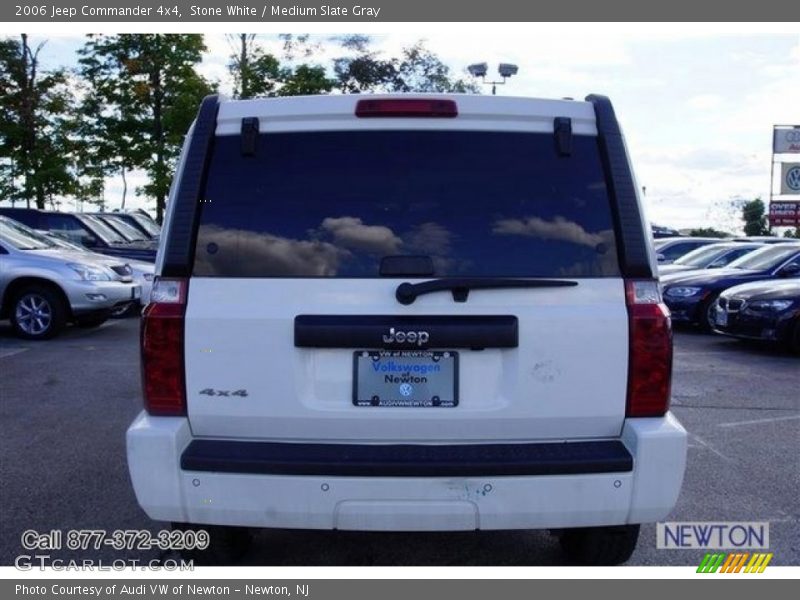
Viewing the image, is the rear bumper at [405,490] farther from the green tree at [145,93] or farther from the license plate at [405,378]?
the green tree at [145,93]

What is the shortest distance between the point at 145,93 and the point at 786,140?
22923mm

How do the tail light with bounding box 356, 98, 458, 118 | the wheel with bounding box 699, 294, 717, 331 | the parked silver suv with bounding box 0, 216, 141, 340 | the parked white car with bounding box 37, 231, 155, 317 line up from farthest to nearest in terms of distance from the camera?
the wheel with bounding box 699, 294, 717, 331, the parked white car with bounding box 37, 231, 155, 317, the parked silver suv with bounding box 0, 216, 141, 340, the tail light with bounding box 356, 98, 458, 118

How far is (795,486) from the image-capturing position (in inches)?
222

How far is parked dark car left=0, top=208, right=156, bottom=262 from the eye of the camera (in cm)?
1666

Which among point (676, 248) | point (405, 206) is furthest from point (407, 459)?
point (676, 248)

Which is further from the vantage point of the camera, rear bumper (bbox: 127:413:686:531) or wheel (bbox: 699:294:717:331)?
wheel (bbox: 699:294:717:331)

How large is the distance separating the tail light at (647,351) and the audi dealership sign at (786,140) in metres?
32.2

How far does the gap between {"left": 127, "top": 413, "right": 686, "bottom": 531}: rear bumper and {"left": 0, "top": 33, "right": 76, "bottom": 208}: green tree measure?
78.4ft

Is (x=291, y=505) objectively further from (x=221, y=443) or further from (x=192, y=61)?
(x=192, y=61)

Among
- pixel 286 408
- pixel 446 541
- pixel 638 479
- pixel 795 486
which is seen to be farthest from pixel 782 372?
pixel 286 408

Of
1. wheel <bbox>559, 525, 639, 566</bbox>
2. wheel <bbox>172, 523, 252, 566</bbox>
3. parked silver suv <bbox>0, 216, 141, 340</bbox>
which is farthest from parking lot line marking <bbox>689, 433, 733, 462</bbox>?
parked silver suv <bbox>0, 216, 141, 340</bbox>

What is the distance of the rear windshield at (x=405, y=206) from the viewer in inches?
137

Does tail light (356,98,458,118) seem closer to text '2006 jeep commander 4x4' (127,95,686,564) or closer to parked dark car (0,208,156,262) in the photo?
text '2006 jeep commander 4x4' (127,95,686,564)

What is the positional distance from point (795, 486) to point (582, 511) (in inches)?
115
